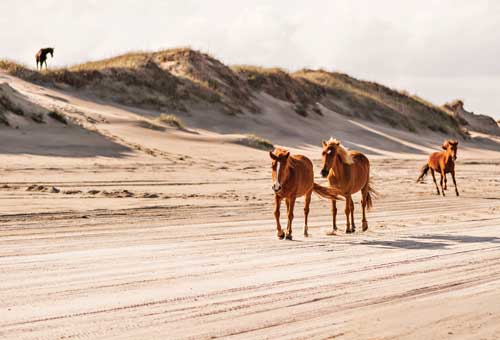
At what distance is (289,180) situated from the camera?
1398cm

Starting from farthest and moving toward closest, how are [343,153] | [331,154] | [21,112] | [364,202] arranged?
[21,112]
[364,202]
[343,153]
[331,154]

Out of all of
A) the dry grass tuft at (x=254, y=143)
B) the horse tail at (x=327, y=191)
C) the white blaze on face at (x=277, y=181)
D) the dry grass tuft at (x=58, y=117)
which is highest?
the dry grass tuft at (x=58, y=117)

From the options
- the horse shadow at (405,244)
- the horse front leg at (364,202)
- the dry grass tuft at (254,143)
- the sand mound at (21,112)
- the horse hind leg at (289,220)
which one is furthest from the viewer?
the dry grass tuft at (254,143)

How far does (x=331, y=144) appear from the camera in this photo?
47.8 ft

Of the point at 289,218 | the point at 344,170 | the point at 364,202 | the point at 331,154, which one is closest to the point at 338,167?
the point at 344,170

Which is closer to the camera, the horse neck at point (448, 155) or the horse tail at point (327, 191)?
the horse tail at point (327, 191)

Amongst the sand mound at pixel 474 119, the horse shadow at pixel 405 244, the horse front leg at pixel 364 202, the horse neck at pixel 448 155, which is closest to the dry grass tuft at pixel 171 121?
the horse neck at pixel 448 155

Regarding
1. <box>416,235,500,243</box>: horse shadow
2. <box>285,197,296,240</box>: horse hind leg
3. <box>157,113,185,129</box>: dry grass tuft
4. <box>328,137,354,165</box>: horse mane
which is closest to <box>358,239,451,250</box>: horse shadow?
<box>416,235,500,243</box>: horse shadow

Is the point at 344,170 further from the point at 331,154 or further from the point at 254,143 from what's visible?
the point at 254,143

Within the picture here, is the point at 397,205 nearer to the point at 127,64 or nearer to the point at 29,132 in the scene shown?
the point at 29,132

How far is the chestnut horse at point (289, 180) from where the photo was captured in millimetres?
13617

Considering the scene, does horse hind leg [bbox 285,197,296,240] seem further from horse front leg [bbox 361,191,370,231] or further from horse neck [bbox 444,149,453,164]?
horse neck [bbox 444,149,453,164]

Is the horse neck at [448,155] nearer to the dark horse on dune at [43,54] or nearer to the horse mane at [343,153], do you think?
the horse mane at [343,153]

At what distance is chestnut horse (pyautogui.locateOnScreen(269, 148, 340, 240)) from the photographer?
13617 millimetres
